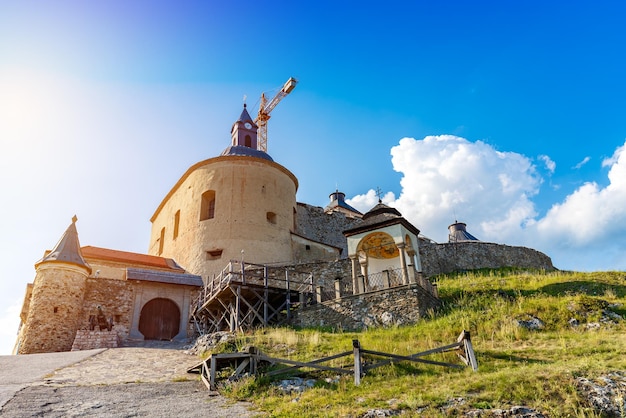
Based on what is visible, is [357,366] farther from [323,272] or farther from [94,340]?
[94,340]

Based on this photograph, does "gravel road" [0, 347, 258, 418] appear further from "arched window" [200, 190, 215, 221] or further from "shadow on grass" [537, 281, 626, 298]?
"shadow on grass" [537, 281, 626, 298]

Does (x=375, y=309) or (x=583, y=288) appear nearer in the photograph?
(x=375, y=309)

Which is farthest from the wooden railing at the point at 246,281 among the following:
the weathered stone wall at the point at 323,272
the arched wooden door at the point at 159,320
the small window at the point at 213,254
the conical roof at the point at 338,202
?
the conical roof at the point at 338,202

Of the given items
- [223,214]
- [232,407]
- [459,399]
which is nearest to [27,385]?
[232,407]

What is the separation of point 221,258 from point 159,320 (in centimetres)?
467

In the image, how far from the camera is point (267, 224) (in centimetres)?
2680

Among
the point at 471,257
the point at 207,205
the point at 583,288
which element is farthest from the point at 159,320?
the point at 471,257

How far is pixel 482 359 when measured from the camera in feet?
36.1

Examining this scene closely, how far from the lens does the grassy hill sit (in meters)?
8.48

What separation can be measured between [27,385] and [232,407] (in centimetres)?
516

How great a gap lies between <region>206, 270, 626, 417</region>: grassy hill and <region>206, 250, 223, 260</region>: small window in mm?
9582

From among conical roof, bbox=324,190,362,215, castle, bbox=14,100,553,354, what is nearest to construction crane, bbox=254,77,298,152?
conical roof, bbox=324,190,362,215

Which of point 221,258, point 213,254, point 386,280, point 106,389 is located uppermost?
point 213,254

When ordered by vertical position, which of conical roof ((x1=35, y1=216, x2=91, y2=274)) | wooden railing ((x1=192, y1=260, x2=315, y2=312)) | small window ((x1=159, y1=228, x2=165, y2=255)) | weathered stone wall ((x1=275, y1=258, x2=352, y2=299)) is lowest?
wooden railing ((x1=192, y1=260, x2=315, y2=312))
